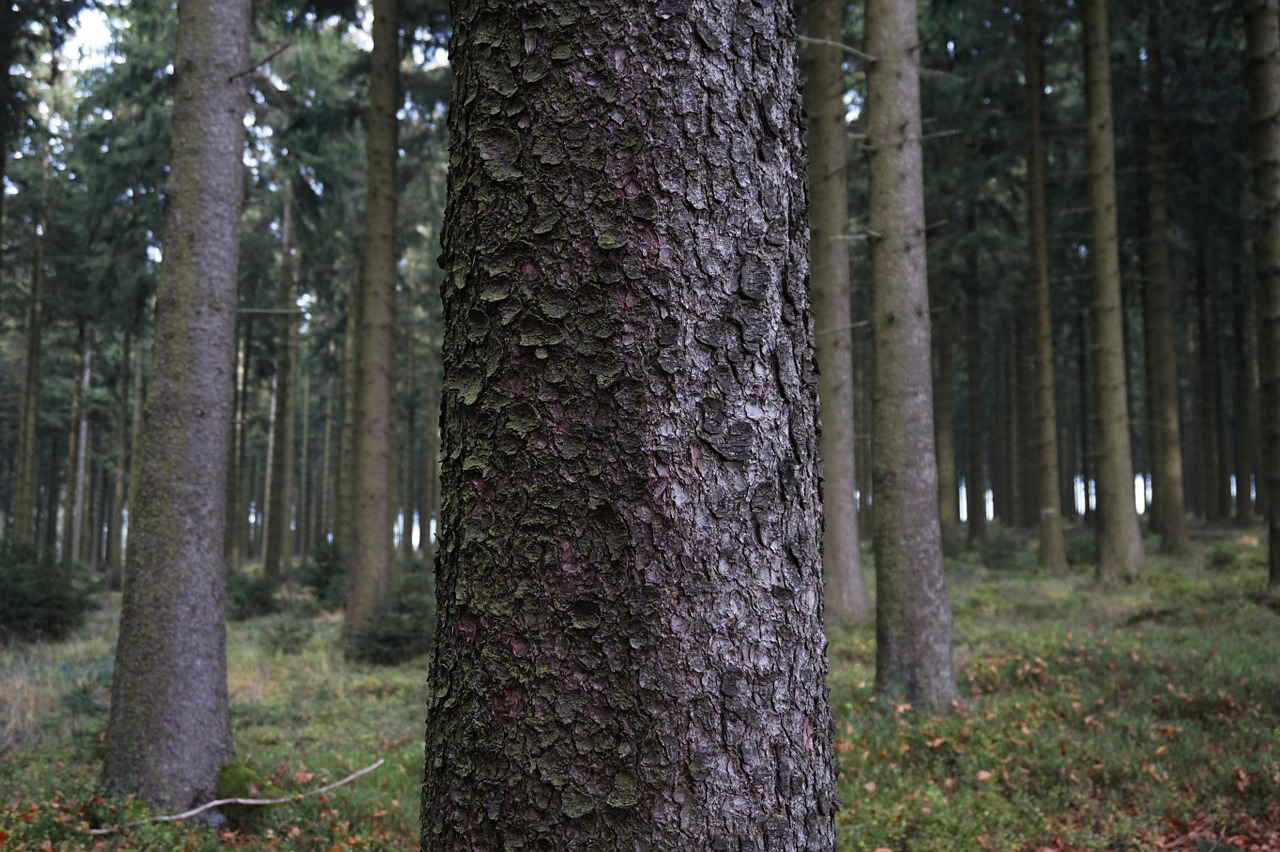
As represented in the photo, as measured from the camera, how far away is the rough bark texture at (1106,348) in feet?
41.3

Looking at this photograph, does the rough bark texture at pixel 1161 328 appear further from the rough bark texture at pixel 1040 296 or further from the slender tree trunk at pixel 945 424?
the slender tree trunk at pixel 945 424

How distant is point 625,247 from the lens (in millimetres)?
1506

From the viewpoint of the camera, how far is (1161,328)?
16172 millimetres

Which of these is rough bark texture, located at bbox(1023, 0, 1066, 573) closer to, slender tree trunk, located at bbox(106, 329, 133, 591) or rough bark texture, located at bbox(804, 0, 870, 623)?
rough bark texture, located at bbox(804, 0, 870, 623)

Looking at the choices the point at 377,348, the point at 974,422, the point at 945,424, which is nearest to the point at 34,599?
the point at 377,348

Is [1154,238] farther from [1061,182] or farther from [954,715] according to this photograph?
[954,715]

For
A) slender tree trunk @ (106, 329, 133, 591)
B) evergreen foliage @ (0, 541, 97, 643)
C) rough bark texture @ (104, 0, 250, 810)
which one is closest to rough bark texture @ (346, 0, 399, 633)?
evergreen foliage @ (0, 541, 97, 643)

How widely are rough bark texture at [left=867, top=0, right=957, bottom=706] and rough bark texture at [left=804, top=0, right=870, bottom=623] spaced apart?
3.43 metres

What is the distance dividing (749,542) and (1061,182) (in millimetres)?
22021

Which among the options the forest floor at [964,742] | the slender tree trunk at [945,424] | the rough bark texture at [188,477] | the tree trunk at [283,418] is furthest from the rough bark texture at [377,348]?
the slender tree trunk at [945,424]

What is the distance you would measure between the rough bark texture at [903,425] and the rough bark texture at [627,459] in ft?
19.5

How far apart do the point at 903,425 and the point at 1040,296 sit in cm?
905

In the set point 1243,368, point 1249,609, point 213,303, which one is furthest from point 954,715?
point 1243,368

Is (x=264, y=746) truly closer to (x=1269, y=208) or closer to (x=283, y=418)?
(x=1269, y=208)
